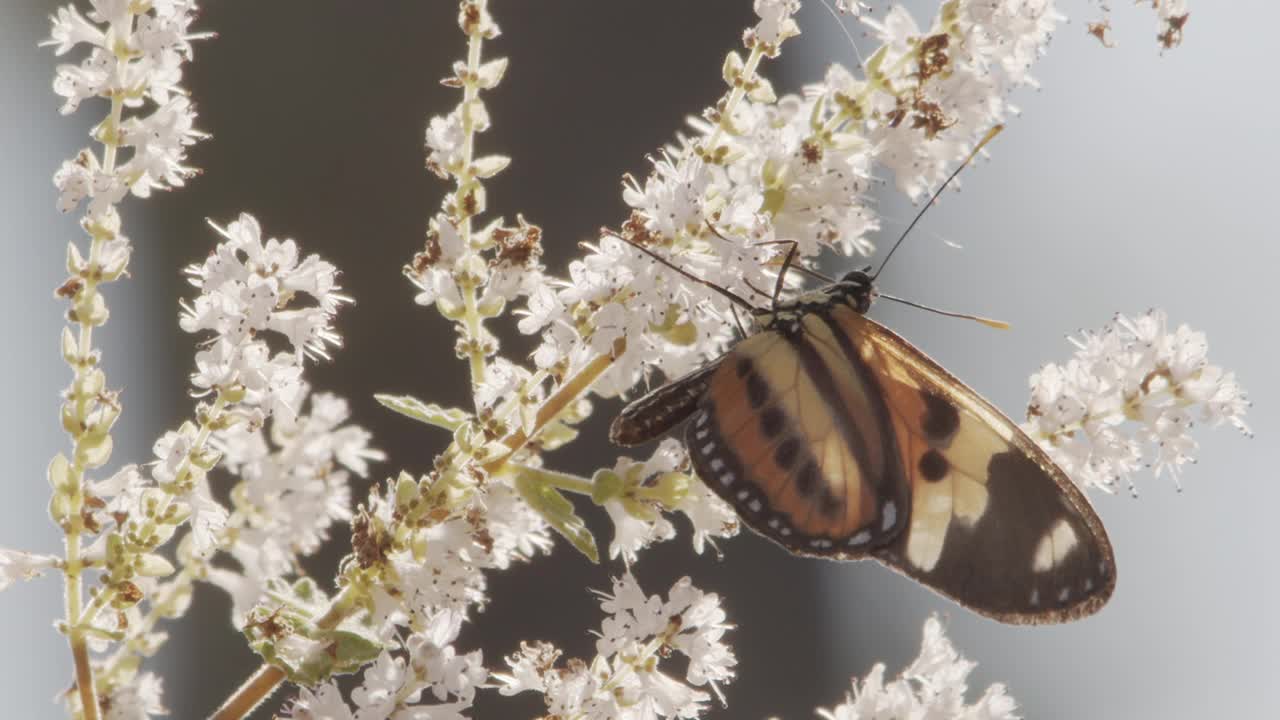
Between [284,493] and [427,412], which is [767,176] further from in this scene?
[284,493]

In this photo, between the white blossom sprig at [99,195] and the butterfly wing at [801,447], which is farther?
the butterfly wing at [801,447]

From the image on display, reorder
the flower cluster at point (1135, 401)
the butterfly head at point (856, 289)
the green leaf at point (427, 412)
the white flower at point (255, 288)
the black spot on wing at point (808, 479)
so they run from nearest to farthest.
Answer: the white flower at point (255, 288), the green leaf at point (427, 412), the flower cluster at point (1135, 401), the black spot on wing at point (808, 479), the butterfly head at point (856, 289)

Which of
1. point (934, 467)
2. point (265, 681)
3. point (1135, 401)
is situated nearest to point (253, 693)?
Result: point (265, 681)

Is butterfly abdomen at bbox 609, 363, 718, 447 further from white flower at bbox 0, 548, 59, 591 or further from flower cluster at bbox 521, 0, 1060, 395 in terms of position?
white flower at bbox 0, 548, 59, 591

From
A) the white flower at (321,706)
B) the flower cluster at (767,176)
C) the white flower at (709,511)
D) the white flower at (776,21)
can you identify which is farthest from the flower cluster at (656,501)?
the white flower at (776,21)

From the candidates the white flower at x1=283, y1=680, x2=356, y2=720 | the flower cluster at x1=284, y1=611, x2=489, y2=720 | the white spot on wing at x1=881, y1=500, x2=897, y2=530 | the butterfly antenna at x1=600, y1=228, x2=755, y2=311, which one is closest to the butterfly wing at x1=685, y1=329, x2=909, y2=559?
the white spot on wing at x1=881, y1=500, x2=897, y2=530

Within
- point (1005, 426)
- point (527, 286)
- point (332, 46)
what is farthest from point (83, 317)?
point (332, 46)

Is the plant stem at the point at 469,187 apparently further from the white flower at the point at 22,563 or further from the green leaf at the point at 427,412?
the white flower at the point at 22,563

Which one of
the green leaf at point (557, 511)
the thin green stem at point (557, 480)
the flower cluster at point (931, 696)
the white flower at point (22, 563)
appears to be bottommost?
the white flower at point (22, 563)
